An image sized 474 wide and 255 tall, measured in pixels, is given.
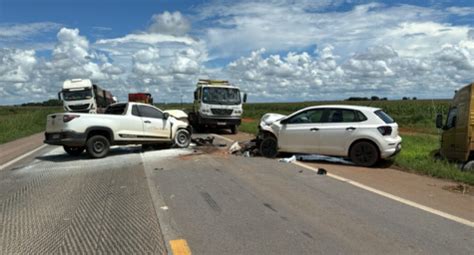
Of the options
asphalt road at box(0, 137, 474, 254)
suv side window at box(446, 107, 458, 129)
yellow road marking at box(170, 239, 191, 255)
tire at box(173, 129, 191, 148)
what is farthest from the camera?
tire at box(173, 129, 191, 148)

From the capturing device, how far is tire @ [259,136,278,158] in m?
13.5

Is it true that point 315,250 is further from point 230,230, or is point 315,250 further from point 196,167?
point 196,167

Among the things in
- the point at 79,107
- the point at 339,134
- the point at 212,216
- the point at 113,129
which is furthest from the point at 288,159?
the point at 79,107

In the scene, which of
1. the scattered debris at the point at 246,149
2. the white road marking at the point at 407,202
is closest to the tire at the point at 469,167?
the white road marking at the point at 407,202

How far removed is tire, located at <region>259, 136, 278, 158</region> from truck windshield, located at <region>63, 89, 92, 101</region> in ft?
84.8

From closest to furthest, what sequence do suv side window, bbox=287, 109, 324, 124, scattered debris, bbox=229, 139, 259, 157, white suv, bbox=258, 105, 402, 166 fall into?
white suv, bbox=258, 105, 402, 166 → suv side window, bbox=287, 109, 324, 124 → scattered debris, bbox=229, 139, 259, 157

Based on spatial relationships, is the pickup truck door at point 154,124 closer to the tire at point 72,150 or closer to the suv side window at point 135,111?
the suv side window at point 135,111

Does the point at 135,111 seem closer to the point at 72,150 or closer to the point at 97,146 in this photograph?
the point at 97,146

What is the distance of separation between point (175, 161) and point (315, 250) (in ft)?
27.4

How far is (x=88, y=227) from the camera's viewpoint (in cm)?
595

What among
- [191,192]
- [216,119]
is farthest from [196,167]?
[216,119]

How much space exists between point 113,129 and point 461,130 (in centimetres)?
964

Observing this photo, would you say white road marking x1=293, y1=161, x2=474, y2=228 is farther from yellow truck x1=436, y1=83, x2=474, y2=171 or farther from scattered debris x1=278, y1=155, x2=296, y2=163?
yellow truck x1=436, y1=83, x2=474, y2=171

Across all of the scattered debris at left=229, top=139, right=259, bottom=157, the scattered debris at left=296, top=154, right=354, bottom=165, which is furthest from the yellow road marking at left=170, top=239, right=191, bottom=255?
the scattered debris at left=229, top=139, right=259, bottom=157
